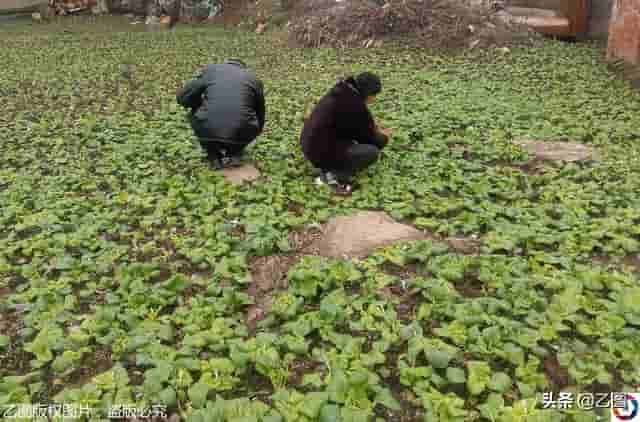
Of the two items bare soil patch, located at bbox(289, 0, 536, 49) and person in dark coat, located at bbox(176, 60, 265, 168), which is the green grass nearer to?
person in dark coat, located at bbox(176, 60, 265, 168)

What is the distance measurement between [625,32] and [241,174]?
Answer: 7.45 m

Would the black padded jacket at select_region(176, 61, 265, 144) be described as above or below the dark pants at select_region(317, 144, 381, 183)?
above

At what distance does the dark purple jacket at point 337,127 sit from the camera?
15.5ft

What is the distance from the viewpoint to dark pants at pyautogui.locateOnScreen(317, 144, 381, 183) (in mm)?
5027

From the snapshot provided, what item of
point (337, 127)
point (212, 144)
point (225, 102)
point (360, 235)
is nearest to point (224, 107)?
point (225, 102)

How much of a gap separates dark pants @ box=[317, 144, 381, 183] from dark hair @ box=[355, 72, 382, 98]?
58cm

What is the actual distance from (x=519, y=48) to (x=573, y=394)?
1024 centimetres

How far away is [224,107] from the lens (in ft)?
17.2

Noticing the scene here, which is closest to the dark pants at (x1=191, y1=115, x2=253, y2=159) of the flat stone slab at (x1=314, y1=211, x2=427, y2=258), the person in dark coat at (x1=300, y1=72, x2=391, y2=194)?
the person in dark coat at (x1=300, y1=72, x2=391, y2=194)

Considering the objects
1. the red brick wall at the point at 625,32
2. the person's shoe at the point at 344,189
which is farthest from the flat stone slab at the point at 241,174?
the red brick wall at the point at 625,32

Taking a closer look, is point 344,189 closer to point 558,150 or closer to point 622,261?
point 622,261

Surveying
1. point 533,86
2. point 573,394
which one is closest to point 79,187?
point 573,394

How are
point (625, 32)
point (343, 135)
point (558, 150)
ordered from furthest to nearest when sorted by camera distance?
point (625, 32)
point (558, 150)
point (343, 135)

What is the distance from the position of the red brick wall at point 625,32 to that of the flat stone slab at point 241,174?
6937mm
